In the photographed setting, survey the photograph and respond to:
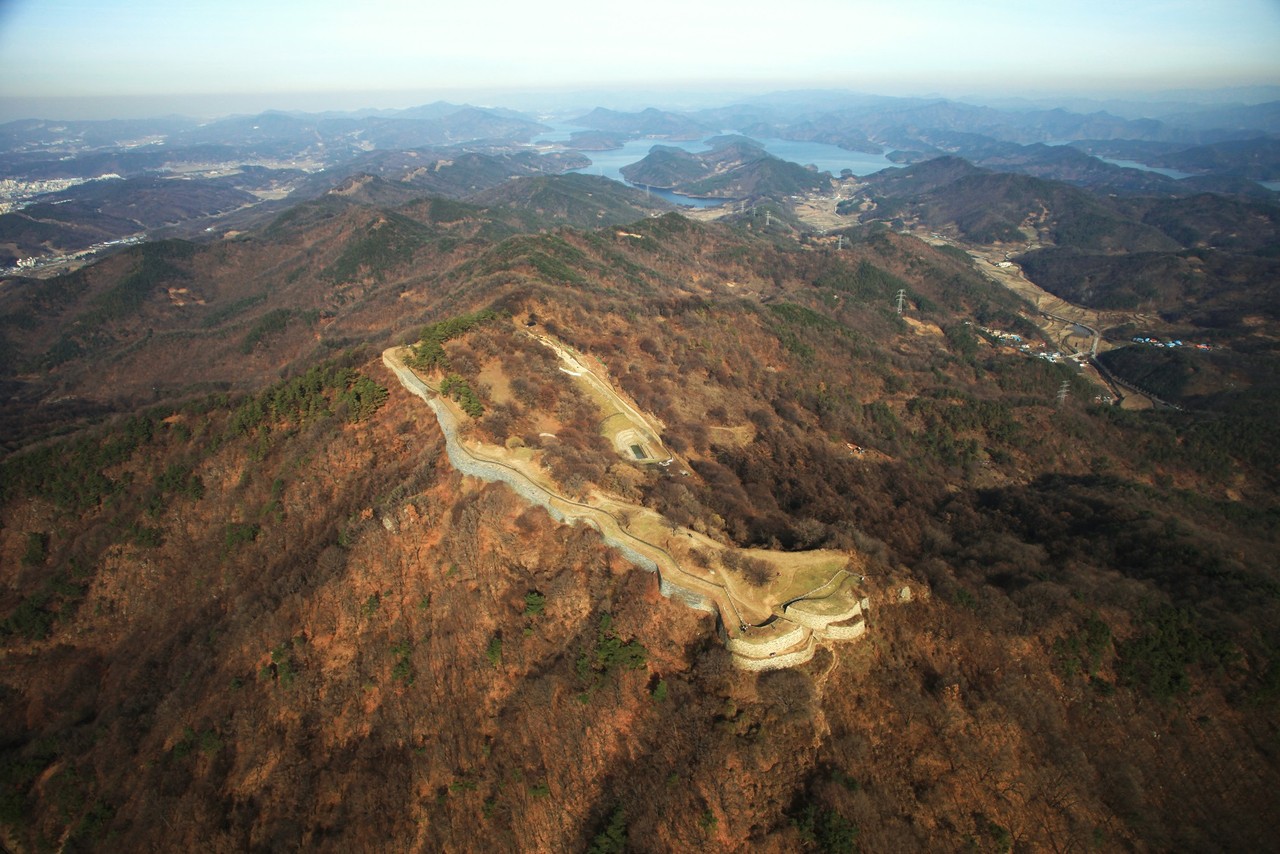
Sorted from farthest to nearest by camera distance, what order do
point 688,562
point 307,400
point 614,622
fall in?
point 307,400 → point 688,562 → point 614,622

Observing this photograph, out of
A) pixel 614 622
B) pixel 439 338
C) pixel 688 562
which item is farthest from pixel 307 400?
pixel 688 562

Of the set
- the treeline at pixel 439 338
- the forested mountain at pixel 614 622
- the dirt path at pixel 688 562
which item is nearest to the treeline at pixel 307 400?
the forested mountain at pixel 614 622

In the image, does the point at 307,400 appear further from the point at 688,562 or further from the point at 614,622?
the point at 688,562

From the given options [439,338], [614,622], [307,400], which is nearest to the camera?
[614,622]

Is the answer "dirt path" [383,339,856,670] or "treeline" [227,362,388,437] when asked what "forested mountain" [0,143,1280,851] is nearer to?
"treeline" [227,362,388,437]

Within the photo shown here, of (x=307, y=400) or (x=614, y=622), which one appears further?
(x=307, y=400)

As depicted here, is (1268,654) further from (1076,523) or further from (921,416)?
(921,416)

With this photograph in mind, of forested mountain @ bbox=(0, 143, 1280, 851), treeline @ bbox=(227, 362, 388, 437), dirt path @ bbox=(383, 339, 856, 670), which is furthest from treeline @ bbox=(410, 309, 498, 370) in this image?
dirt path @ bbox=(383, 339, 856, 670)

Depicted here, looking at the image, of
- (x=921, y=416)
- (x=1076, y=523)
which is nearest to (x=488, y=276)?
(x=921, y=416)

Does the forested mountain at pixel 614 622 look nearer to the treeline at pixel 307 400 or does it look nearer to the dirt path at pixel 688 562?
the treeline at pixel 307 400
